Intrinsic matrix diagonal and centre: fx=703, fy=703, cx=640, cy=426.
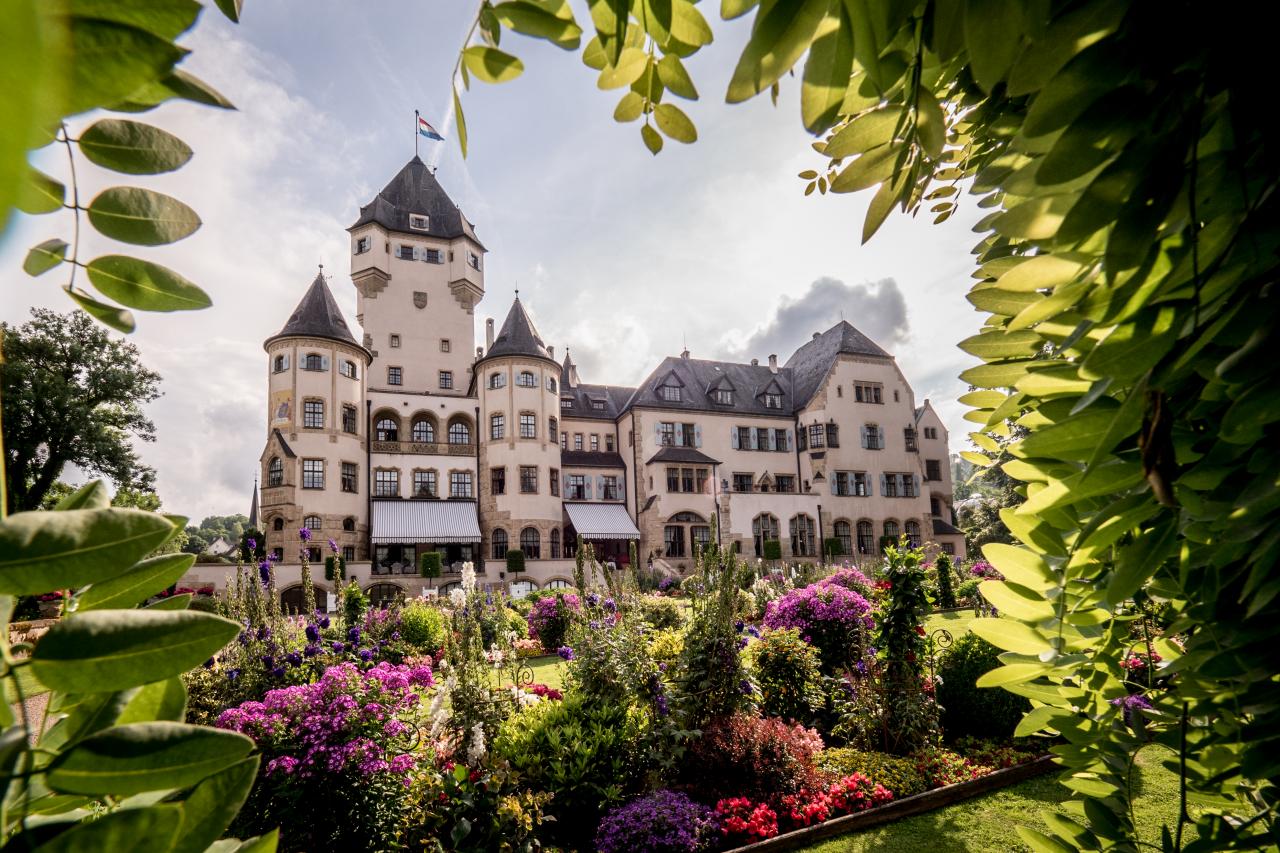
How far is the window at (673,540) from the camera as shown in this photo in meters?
36.4

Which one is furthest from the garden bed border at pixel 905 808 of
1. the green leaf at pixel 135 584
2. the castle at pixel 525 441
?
the castle at pixel 525 441

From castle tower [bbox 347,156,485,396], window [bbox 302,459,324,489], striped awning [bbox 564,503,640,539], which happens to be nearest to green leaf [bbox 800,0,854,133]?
window [bbox 302,459,324,489]

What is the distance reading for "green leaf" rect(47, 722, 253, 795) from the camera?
0.56 meters

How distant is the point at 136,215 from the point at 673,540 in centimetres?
3653

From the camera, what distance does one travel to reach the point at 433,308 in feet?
131

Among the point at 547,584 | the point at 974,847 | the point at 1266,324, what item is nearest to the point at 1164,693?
the point at 1266,324

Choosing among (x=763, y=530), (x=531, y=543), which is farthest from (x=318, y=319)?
(x=763, y=530)

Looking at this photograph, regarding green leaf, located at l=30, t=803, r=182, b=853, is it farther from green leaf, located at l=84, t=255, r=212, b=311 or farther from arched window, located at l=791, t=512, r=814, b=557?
arched window, located at l=791, t=512, r=814, b=557

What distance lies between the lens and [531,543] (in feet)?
113

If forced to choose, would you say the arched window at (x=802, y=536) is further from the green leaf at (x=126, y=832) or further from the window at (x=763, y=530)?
the green leaf at (x=126, y=832)

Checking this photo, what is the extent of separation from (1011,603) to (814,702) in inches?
351

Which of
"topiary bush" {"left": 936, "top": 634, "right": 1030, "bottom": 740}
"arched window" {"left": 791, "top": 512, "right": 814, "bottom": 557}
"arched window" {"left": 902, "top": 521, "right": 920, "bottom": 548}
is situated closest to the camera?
"topiary bush" {"left": 936, "top": 634, "right": 1030, "bottom": 740}

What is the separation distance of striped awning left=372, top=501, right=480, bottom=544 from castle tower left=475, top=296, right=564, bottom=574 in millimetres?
1118

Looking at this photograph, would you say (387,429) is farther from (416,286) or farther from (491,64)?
(491,64)
